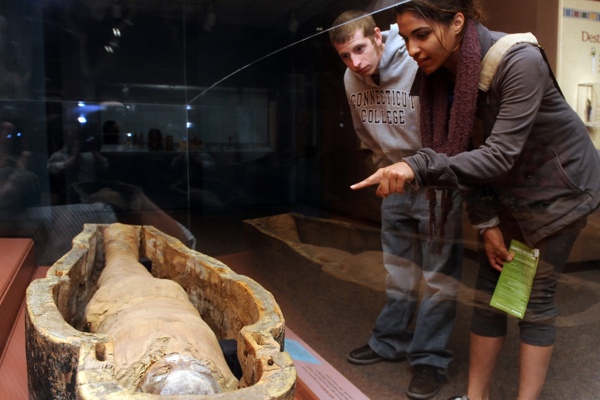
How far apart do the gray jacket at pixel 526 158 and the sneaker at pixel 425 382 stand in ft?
2.96

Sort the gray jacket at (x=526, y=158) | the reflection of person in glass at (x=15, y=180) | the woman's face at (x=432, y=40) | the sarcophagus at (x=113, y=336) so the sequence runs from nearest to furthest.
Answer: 1. the sarcophagus at (x=113, y=336)
2. the gray jacket at (x=526, y=158)
3. the woman's face at (x=432, y=40)
4. the reflection of person in glass at (x=15, y=180)

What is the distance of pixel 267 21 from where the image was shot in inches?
128

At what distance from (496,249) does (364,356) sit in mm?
1102

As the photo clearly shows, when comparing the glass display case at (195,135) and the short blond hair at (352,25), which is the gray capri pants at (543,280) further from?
the glass display case at (195,135)

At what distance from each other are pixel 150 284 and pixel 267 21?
6.58ft

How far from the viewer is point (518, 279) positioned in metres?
1.70

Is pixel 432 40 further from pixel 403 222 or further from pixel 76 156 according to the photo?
pixel 76 156

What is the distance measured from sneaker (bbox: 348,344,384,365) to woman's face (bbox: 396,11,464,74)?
1.51 meters

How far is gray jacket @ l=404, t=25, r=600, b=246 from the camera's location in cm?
148

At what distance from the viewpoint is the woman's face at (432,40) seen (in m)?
1.60

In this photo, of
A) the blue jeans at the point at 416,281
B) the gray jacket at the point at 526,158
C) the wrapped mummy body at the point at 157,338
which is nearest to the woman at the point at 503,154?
the gray jacket at the point at 526,158

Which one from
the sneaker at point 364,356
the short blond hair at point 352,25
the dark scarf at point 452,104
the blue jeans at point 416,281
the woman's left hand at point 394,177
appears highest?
A: the short blond hair at point 352,25

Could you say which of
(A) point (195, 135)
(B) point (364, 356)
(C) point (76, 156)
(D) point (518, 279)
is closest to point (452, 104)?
(D) point (518, 279)

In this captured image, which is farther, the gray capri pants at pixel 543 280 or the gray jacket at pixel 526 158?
the gray capri pants at pixel 543 280
